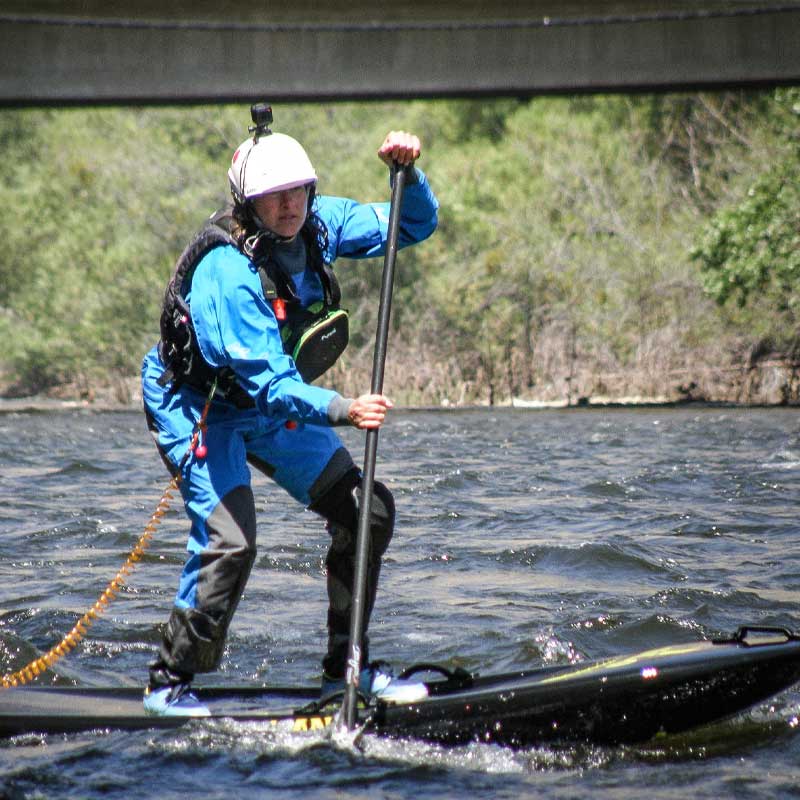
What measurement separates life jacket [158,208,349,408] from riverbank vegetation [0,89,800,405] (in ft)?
64.3

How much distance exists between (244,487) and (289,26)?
12413mm

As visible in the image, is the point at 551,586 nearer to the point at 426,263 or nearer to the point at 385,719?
the point at 385,719

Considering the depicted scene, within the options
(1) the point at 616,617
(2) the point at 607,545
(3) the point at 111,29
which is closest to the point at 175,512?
(2) the point at 607,545

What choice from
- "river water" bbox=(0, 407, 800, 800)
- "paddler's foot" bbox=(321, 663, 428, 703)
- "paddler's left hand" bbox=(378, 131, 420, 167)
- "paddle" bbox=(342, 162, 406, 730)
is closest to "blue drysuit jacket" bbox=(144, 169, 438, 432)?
"paddle" bbox=(342, 162, 406, 730)

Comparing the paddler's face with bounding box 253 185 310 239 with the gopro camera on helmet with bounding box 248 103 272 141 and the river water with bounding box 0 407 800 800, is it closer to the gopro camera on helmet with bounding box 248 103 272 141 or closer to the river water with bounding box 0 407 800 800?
the gopro camera on helmet with bounding box 248 103 272 141

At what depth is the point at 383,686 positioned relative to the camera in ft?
15.9

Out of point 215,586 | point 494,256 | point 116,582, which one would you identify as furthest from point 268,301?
point 494,256

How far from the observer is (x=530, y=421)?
21.0 meters

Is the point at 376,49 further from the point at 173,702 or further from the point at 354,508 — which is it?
the point at 173,702

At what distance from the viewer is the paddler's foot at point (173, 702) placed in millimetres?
4711

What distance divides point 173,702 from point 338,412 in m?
1.36

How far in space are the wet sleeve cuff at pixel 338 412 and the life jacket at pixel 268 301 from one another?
50 centimetres

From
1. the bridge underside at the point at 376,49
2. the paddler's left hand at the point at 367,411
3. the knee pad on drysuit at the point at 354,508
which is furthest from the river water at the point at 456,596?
the bridge underside at the point at 376,49

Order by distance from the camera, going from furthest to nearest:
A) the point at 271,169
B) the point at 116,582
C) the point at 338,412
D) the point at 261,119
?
the point at 116,582
the point at 261,119
the point at 271,169
the point at 338,412
